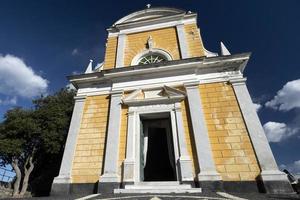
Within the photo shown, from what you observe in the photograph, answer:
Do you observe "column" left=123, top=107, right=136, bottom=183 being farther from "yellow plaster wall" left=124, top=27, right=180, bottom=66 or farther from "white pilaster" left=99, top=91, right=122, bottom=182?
"yellow plaster wall" left=124, top=27, right=180, bottom=66

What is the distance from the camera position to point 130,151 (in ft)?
25.4

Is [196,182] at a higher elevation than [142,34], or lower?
lower

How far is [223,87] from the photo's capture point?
28.1 ft

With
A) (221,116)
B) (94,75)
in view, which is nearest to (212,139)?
(221,116)

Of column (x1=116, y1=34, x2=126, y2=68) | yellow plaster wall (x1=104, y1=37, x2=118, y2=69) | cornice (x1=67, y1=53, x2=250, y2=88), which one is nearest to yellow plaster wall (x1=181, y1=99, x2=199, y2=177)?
cornice (x1=67, y1=53, x2=250, y2=88)

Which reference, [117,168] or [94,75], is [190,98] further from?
[94,75]

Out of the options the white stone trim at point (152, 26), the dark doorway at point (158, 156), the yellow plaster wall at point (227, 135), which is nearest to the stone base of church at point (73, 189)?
the dark doorway at point (158, 156)

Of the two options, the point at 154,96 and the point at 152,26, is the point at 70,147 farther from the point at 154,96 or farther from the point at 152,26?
the point at 152,26

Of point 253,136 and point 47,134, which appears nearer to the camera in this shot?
point 253,136

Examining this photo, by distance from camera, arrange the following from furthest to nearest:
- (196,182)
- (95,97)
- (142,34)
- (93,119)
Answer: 1. (142,34)
2. (95,97)
3. (93,119)
4. (196,182)

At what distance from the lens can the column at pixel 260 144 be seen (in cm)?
623

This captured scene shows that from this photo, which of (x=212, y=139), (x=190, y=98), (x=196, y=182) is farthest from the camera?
(x=190, y=98)

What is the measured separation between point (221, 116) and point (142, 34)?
21.5 feet

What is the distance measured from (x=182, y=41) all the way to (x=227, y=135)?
540 centimetres
